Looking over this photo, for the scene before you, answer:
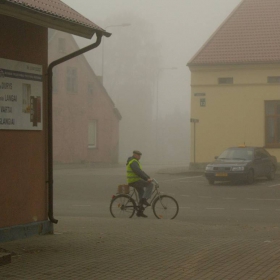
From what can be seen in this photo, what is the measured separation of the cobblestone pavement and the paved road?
3.85 meters

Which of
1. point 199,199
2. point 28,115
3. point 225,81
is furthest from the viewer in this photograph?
point 225,81

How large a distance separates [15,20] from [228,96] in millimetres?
28824

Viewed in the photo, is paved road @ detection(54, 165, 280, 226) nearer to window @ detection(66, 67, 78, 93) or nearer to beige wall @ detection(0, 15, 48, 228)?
beige wall @ detection(0, 15, 48, 228)

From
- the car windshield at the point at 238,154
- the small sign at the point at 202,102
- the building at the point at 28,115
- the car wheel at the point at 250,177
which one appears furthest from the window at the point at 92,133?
the building at the point at 28,115

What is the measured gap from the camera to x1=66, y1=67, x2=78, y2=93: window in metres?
55.0

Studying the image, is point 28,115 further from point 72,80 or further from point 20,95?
point 72,80

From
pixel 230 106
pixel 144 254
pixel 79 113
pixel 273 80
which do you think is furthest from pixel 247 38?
pixel 144 254

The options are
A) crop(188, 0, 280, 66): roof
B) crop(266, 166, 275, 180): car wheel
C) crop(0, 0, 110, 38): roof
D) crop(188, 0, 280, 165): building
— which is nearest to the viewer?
crop(0, 0, 110, 38): roof

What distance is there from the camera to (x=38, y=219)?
11742mm

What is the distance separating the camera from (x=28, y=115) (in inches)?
453

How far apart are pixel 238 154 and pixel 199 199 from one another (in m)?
7.82

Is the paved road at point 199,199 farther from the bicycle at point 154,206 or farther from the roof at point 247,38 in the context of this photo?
the roof at point 247,38

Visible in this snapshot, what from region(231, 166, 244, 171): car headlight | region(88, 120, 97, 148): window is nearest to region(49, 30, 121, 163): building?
region(88, 120, 97, 148): window

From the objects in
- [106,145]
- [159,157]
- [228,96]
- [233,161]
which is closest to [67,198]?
[233,161]
